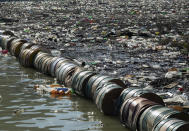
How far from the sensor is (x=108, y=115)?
670 centimetres

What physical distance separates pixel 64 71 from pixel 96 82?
1734 millimetres

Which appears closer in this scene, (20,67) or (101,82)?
(101,82)

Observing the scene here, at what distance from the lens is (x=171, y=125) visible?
473cm

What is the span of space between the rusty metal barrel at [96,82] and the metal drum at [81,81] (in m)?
0.14

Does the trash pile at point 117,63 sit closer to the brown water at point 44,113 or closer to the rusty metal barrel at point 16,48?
the rusty metal barrel at point 16,48

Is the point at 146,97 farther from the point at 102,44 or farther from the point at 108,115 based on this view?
the point at 102,44

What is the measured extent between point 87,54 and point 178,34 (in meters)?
4.97

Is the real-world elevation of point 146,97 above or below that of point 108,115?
above

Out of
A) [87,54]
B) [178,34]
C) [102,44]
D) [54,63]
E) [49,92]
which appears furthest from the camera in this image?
[178,34]

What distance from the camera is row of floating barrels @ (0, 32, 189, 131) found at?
5176 mm

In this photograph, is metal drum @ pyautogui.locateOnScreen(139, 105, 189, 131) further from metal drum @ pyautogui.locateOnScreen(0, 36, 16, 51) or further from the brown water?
metal drum @ pyautogui.locateOnScreen(0, 36, 16, 51)

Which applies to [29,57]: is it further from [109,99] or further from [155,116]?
[155,116]

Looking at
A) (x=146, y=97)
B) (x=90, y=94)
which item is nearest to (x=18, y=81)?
(x=90, y=94)

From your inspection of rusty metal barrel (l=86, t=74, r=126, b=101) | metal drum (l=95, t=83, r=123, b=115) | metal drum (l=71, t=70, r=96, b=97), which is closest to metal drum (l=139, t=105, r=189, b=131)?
metal drum (l=95, t=83, r=123, b=115)
